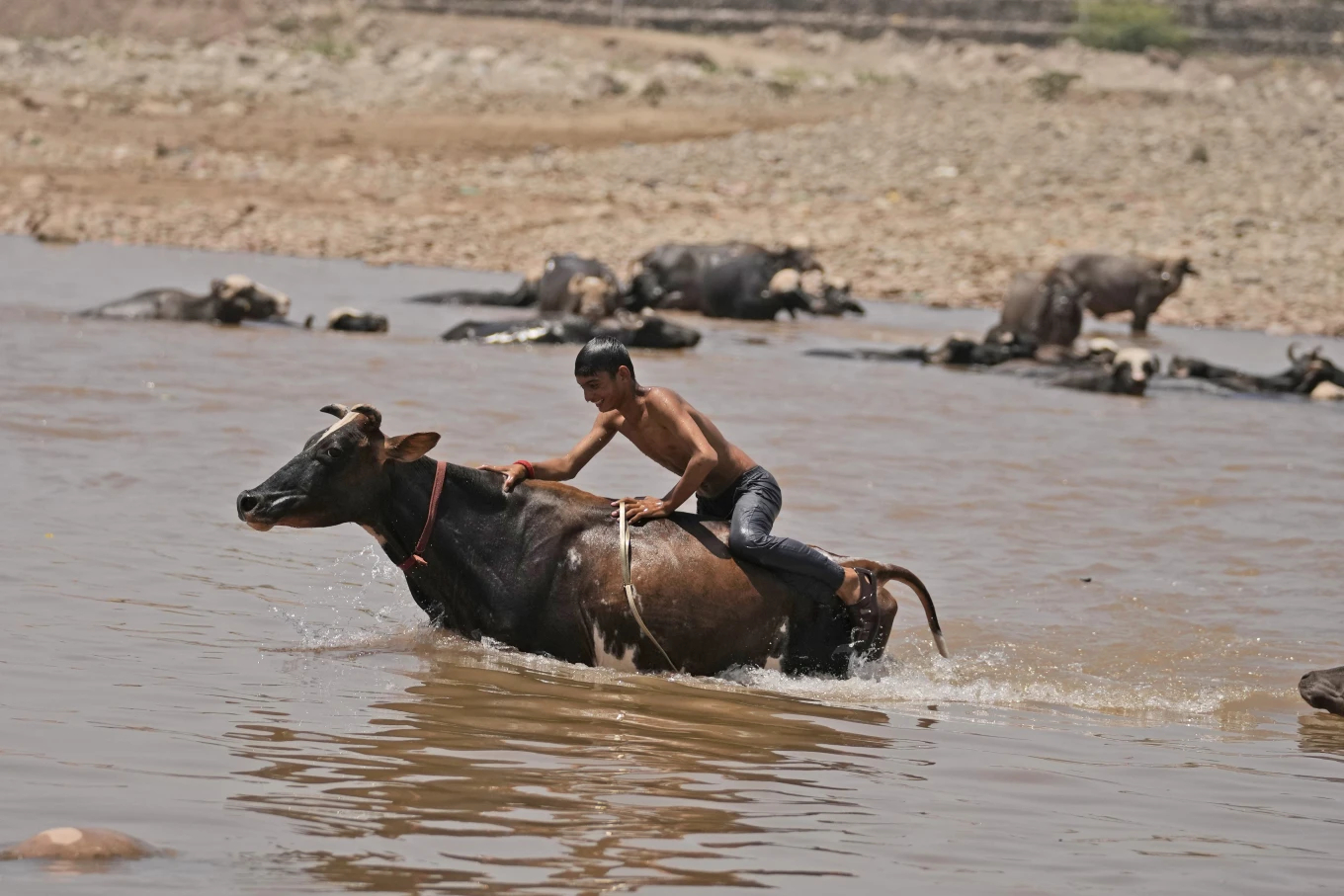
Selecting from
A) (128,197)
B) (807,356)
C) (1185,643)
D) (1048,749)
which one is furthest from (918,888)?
(128,197)

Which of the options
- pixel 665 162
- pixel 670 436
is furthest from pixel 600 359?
pixel 665 162

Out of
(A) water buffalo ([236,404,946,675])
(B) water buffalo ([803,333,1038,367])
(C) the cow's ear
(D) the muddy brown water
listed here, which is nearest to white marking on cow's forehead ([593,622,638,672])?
(A) water buffalo ([236,404,946,675])

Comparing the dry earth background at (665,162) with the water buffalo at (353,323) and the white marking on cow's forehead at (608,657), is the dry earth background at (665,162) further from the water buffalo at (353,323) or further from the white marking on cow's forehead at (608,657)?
the white marking on cow's forehead at (608,657)

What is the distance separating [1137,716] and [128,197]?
75.6 feet

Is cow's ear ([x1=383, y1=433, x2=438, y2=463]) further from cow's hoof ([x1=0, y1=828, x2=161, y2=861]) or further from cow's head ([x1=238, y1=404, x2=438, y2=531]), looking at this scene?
cow's hoof ([x1=0, y1=828, x2=161, y2=861])

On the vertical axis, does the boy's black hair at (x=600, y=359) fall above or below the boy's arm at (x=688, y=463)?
above

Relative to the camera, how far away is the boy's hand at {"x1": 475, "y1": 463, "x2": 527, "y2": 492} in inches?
305

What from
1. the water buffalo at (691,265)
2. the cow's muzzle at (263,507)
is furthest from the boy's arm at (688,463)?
the water buffalo at (691,265)

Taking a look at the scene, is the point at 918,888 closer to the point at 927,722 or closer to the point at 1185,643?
the point at 927,722

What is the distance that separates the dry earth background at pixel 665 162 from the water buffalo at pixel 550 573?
1838 centimetres

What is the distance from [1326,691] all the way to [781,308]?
16065mm

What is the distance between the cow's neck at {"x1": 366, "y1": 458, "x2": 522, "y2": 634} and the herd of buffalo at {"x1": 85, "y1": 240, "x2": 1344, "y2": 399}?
11.7 metres

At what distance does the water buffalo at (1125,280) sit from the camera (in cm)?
2389

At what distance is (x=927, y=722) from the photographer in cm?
735
